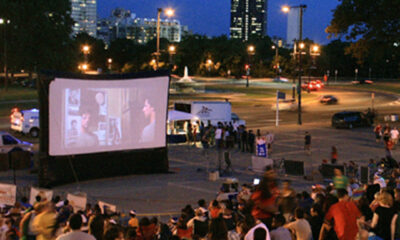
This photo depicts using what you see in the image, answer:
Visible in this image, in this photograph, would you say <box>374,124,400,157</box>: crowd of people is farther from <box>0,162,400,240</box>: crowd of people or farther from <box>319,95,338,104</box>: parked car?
<box>319,95,338,104</box>: parked car

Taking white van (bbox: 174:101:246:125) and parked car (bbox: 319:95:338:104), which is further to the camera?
parked car (bbox: 319:95:338:104)

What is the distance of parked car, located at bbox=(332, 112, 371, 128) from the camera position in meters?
37.3

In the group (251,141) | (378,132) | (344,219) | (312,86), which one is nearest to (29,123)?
(251,141)

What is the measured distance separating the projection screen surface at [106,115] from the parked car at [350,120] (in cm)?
2053

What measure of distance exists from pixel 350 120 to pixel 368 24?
8340mm

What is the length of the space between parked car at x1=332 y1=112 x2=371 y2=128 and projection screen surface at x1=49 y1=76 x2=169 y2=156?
2053 cm

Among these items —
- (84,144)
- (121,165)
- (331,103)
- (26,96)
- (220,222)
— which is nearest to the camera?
(220,222)

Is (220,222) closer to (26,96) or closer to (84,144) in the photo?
(84,144)

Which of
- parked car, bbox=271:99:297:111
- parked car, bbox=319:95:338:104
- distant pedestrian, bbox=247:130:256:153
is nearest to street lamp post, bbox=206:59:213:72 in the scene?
parked car, bbox=319:95:338:104

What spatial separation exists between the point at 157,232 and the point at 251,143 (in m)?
18.2

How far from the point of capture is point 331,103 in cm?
5834

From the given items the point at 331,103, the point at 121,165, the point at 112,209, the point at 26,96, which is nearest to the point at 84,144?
the point at 121,165

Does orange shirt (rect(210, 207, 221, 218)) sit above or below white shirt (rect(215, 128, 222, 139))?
above

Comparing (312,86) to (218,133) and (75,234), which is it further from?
(75,234)
